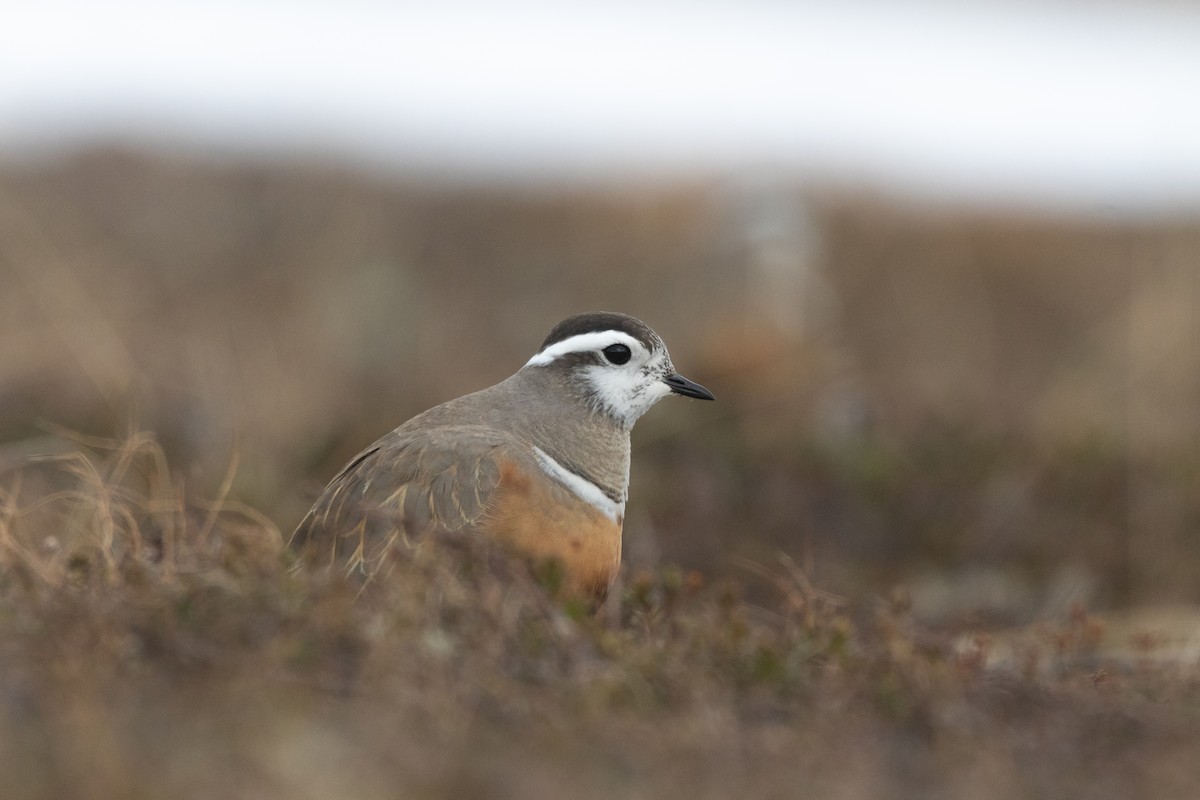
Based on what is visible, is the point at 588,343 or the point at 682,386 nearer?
the point at 588,343

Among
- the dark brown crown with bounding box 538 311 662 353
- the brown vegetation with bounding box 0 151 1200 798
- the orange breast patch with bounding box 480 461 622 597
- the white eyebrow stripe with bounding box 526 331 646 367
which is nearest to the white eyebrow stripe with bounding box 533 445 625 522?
the orange breast patch with bounding box 480 461 622 597

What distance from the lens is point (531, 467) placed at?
5.41m

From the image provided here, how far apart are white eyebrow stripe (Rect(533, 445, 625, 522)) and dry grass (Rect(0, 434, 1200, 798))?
0.63 m

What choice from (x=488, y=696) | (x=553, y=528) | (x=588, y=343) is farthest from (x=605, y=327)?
(x=488, y=696)

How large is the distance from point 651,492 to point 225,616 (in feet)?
16.6

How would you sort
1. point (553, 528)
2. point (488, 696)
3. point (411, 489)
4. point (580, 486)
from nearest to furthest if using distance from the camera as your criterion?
1. point (488, 696)
2. point (553, 528)
3. point (411, 489)
4. point (580, 486)

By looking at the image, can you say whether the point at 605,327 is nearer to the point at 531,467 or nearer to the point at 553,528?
the point at 531,467

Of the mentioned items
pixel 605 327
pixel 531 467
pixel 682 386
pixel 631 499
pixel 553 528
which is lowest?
pixel 631 499

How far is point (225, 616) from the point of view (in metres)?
4.18

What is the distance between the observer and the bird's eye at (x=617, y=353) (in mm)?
6078

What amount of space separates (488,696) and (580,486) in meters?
1.74

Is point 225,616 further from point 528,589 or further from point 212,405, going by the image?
point 212,405

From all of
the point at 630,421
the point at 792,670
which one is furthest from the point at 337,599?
the point at 630,421

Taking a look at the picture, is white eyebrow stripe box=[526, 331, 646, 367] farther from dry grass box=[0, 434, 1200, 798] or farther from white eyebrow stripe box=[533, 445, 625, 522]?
dry grass box=[0, 434, 1200, 798]
